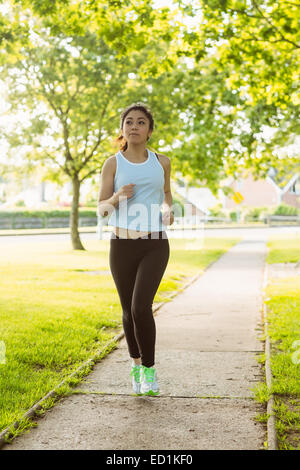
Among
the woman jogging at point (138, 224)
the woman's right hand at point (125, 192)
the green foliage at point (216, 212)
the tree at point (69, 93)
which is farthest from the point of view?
the green foliage at point (216, 212)

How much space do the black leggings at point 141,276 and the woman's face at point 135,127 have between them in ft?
2.39

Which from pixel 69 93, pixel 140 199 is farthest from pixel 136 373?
pixel 69 93

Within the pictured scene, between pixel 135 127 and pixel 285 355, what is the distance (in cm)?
275

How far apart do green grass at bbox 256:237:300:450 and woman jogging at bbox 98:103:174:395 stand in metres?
0.97

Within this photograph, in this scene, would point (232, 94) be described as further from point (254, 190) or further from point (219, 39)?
point (254, 190)

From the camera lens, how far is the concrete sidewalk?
3.50 meters

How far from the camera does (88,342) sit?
6.24 m

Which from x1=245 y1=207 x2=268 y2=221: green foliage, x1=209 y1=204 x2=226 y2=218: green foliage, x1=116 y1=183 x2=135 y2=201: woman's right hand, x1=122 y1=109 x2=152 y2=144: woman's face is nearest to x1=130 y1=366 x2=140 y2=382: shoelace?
x1=116 y1=183 x2=135 y2=201: woman's right hand

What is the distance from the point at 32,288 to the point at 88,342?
4445 millimetres

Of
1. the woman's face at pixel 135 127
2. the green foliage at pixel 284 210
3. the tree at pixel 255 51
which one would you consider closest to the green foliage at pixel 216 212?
the green foliage at pixel 284 210

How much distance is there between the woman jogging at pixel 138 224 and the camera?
163 inches

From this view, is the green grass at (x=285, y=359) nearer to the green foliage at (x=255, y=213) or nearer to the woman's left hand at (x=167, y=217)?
the woman's left hand at (x=167, y=217)

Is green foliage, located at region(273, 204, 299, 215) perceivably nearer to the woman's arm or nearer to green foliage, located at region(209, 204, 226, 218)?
green foliage, located at region(209, 204, 226, 218)
